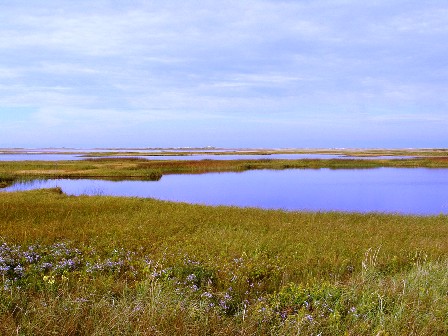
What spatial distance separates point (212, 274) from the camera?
8.01 meters

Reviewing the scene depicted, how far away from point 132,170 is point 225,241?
3995 centimetres

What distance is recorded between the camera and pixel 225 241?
37.1 feet

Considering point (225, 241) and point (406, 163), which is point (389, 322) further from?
point (406, 163)

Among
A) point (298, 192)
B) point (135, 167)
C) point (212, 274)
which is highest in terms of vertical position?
A: point (135, 167)

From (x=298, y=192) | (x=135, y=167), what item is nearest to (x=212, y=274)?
(x=298, y=192)

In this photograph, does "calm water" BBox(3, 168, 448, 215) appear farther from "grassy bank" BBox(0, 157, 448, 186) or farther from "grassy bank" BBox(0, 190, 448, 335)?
"grassy bank" BBox(0, 190, 448, 335)

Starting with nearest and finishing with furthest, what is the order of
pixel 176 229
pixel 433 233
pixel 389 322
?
pixel 389 322
pixel 176 229
pixel 433 233

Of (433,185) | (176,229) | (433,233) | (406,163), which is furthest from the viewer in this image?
(406,163)

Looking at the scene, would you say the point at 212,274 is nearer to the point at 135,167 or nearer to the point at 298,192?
the point at 298,192

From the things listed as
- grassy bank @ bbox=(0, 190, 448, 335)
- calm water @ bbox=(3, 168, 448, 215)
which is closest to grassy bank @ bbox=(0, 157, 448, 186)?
calm water @ bbox=(3, 168, 448, 215)

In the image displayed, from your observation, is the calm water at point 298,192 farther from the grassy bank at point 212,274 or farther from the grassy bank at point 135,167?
the grassy bank at point 212,274

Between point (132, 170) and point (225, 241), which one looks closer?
point (225, 241)

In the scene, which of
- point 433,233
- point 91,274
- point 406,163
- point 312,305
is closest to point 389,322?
point 312,305

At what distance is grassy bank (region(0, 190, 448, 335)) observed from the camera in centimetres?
520
